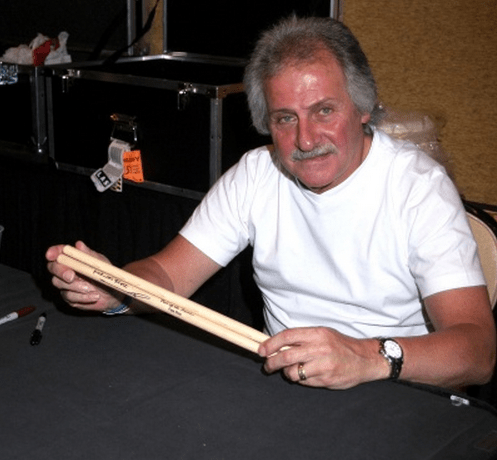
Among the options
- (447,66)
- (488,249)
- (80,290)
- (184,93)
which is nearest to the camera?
(80,290)

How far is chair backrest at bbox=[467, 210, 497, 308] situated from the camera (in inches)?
62.6

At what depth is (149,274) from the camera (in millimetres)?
1574

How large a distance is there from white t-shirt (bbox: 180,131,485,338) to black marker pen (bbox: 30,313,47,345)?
433 millimetres

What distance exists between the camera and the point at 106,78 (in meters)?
2.56

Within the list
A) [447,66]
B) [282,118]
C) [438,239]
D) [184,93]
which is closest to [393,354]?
[438,239]

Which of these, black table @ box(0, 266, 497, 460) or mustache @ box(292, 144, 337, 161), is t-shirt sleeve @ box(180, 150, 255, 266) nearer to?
mustache @ box(292, 144, 337, 161)

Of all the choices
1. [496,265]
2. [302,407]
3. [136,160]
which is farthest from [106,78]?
[302,407]

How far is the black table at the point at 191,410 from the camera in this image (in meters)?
1.01

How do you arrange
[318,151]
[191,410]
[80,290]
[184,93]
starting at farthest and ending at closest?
[184,93] → [318,151] → [80,290] → [191,410]

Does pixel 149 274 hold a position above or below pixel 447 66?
below

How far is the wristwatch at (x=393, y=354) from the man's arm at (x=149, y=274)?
43 cm

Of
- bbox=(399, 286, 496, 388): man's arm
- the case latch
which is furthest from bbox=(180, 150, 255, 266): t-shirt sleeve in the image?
the case latch

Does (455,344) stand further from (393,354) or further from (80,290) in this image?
(80,290)

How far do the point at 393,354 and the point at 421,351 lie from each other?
66mm
